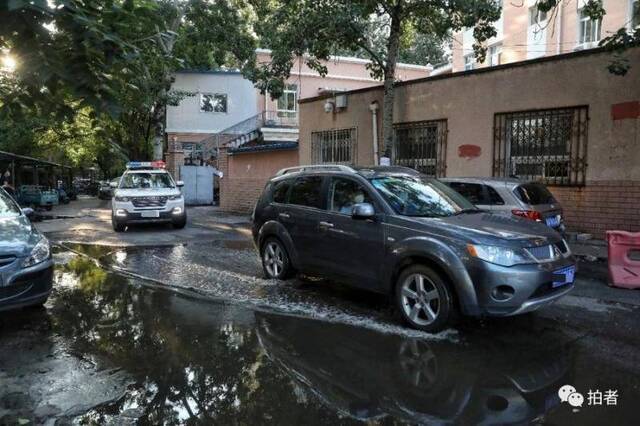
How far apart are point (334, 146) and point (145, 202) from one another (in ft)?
18.7

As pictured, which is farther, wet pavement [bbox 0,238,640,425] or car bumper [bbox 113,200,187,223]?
car bumper [bbox 113,200,187,223]

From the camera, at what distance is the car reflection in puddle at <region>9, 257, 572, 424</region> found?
3646mm

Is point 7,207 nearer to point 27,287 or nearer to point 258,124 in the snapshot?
point 27,287

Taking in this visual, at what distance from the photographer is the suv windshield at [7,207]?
645 cm

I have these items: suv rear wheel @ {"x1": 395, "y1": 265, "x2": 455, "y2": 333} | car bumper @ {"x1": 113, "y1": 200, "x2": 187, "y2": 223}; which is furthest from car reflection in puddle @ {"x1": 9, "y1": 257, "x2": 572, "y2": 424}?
car bumper @ {"x1": 113, "y1": 200, "x2": 187, "y2": 223}

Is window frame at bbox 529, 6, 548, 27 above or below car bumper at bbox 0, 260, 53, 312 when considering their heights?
above

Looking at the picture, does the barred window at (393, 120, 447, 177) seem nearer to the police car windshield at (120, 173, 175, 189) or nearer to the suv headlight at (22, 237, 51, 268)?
the police car windshield at (120, 173, 175, 189)

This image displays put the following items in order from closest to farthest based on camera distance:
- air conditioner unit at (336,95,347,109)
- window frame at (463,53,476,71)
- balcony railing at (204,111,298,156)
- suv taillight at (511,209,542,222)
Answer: suv taillight at (511,209,542,222) < air conditioner unit at (336,95,347,109) < window frame at (463,53,476,71) < balcony railing at (204,111,298,156)

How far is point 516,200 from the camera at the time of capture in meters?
8.66

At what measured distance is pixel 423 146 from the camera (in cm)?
1368

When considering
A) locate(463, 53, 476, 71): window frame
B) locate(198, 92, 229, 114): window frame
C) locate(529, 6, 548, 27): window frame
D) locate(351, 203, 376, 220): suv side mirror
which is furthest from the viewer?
locate(198, 92, 229, 114): window frame

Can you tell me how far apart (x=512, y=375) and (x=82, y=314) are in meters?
4.56

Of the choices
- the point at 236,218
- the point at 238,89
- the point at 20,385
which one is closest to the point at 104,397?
the point at 20,385

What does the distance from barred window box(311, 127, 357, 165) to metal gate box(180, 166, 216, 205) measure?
1038cm
